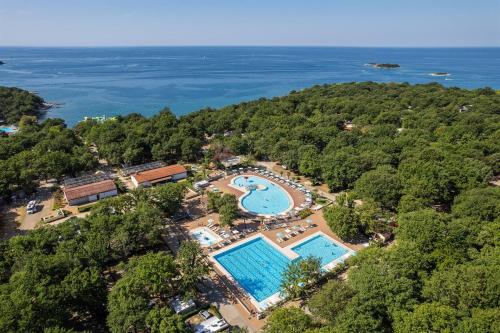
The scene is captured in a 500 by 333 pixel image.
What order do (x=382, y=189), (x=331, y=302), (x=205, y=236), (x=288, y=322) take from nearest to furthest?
(x=288, y=322), (x=331, y=302), (x=205, y=236), (x=382, y=189)

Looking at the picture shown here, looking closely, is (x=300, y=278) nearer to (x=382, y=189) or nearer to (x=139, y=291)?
(x=139, y=291)

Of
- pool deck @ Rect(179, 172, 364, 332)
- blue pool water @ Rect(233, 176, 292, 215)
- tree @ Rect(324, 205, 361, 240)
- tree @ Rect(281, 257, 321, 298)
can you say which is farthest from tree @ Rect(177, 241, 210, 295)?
tree @ Rect(324, 205, 361, 240)

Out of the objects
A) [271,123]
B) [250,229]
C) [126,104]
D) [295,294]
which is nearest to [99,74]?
[126,104]

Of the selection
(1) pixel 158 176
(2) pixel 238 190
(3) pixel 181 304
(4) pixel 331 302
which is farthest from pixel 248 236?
(1) pixel 158 176

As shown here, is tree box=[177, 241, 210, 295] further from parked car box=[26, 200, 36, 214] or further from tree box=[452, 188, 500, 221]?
tree box=[452, 188, 500, 221]

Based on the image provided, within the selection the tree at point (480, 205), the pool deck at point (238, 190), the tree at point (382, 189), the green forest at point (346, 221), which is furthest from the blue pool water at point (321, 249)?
the tree at point (480, 205)

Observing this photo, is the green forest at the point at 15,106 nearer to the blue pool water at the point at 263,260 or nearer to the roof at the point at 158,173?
the roof at the point at 158,173
